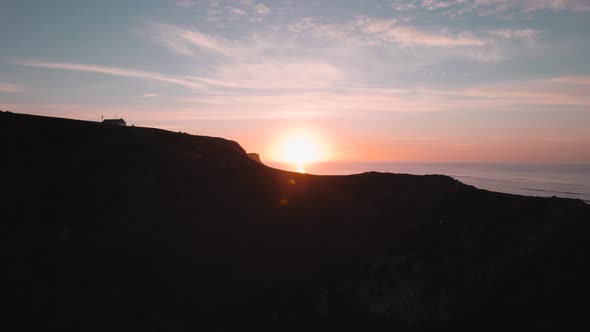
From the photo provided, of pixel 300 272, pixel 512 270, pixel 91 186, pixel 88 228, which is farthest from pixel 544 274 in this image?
pixel 91 186

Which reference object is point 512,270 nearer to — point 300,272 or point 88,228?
point 300,272

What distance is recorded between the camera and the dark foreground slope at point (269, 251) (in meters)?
20.2

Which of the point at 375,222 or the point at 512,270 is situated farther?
the point at 375,222

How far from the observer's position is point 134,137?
39.4 metres

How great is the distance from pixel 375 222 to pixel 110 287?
20.4 meters

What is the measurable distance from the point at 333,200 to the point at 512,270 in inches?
609

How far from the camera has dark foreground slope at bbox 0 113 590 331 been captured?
2023cm

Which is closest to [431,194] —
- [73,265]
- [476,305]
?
[476,305]

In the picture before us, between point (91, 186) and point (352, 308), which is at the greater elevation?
point (91, 186)

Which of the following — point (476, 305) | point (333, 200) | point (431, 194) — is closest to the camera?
point (476, 305)

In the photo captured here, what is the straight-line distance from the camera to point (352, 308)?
22047 mm

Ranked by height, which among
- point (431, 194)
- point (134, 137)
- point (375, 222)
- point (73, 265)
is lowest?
point (73, 265)

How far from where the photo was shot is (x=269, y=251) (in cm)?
2658

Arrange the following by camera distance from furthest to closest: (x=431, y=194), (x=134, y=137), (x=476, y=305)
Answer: (x=134, y=137) < (x=431, y=194) < (x=476, y=305)
